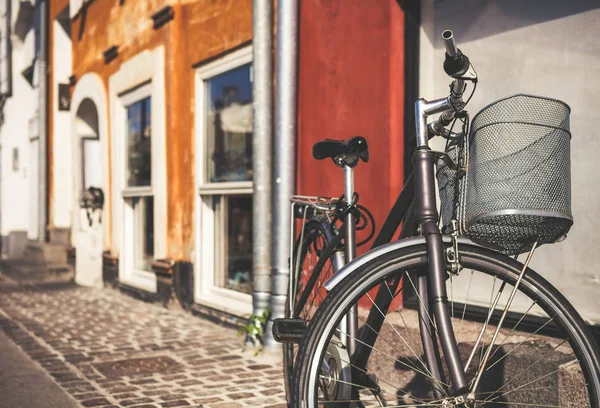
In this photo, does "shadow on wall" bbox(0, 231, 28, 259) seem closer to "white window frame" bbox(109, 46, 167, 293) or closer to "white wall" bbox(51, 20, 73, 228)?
"white wall" bbox(51, 20, 73, 228)

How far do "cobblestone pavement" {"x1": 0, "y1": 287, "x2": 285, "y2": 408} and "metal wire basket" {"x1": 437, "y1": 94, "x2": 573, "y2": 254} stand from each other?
215cm

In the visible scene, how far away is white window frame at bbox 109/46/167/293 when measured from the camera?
7.79 m

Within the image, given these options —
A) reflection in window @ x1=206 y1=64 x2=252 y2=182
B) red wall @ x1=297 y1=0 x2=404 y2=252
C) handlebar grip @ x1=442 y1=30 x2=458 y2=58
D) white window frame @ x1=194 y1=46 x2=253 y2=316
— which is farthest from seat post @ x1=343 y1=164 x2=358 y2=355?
white window frame @ x1=194 y1=46 x2=253 y2=316

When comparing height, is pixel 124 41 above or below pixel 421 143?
above

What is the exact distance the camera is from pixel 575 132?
366cm

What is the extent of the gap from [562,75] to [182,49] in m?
4.62

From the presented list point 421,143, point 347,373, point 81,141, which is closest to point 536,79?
point 421,143

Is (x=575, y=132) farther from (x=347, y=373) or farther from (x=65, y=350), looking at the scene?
(x=65, y=350)

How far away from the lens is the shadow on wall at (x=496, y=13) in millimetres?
3746

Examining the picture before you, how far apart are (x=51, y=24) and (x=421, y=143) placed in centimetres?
1188

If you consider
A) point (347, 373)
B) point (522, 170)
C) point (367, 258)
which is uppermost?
point (522, 170)

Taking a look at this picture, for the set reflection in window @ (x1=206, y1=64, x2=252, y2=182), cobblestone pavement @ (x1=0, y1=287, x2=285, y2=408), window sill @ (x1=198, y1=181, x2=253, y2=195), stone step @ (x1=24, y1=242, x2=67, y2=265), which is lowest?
cobblestone pavement @ (x1=0, y1=287, x2=285, y2=408)

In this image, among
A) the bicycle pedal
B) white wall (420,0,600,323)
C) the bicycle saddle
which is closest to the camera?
the bicycle pedal

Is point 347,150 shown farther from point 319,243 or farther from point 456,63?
point 456,63
